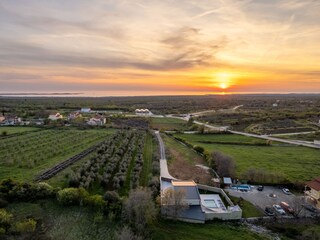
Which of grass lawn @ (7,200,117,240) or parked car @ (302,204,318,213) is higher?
grass lawn @ (7,200,117,240)

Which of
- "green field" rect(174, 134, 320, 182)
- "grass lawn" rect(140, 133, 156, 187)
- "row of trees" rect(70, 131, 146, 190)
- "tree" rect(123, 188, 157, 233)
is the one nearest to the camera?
"tree" rect(123, 188, 157, 233)

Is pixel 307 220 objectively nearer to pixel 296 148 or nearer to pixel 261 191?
pixel 261 191

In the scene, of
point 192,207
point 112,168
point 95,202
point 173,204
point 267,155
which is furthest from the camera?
point 267,155

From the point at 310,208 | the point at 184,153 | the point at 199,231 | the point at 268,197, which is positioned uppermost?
the point at 184,153

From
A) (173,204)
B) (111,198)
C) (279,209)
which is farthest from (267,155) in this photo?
(111,198)

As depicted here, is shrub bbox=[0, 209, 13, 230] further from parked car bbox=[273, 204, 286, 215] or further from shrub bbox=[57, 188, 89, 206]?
parked car bbox=[273, 204, 286, 215]

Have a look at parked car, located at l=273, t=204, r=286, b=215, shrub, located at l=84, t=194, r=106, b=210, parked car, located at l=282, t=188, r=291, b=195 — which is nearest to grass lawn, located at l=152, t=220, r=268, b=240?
parked car, located at l=273, t=204, r=286, b=215

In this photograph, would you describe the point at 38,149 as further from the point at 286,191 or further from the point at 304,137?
the point at 304,137

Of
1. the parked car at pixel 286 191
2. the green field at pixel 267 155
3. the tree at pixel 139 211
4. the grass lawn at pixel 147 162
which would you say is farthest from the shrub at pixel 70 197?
the parked car at pixel 286 191
